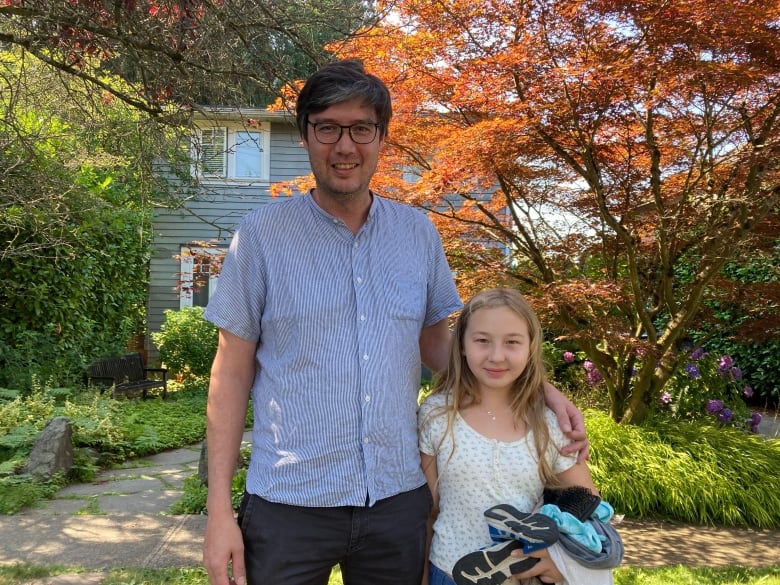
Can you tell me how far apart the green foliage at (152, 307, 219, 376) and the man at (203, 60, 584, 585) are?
32.0ft

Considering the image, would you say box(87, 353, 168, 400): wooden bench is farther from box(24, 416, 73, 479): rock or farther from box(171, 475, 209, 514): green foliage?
box(171, 475, 209, 514): green foliage

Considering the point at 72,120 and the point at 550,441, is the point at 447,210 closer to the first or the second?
the point at 72,120

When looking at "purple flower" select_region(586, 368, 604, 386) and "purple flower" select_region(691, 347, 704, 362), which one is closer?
"purple flower" select_region(691, 347, 704, 362)

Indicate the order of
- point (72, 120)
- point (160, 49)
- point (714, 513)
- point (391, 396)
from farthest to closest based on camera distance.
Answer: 1. point (72, 120)
2. point (714, 513)
3. point (160, 49)
4. point (391, 396)

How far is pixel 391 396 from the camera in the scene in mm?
1693

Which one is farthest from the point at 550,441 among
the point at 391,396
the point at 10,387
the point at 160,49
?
the point at 10,387

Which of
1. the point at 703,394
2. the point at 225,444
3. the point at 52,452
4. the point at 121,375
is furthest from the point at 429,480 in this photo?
the point at 121,375

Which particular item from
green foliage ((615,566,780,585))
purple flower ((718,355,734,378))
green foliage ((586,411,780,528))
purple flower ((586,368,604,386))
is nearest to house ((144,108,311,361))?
purple flower ((586,368,604,386))

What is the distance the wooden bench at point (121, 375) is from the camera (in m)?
8.68

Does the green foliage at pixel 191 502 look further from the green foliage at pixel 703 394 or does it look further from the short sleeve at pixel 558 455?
the green foliage at pixel 703 394

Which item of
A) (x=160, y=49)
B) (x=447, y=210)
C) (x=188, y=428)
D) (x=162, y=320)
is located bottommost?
(x=188, y=428)

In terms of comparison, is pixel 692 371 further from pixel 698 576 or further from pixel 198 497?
pixel 198 497

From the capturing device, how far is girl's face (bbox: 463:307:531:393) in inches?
72.5

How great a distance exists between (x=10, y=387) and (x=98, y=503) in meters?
3.73
